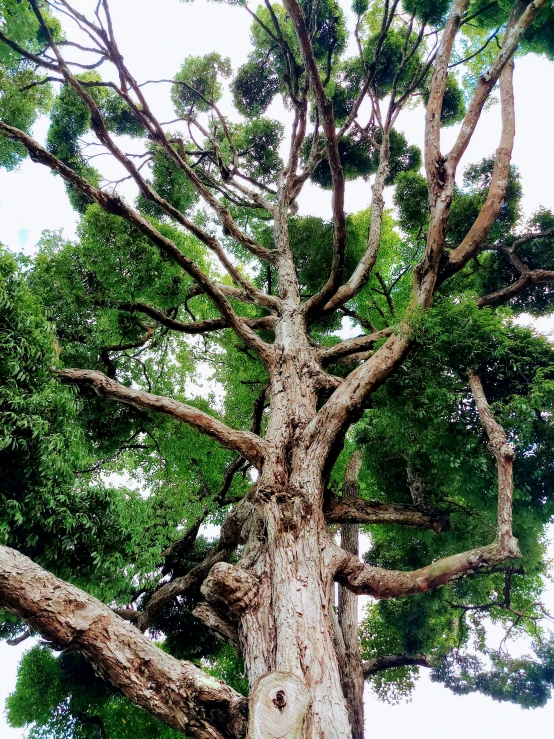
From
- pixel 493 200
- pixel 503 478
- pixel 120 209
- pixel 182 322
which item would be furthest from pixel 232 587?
pixel 493 200

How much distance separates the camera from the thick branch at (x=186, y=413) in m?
4.89

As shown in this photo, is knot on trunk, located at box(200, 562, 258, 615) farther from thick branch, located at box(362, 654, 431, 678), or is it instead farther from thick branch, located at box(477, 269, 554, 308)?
thick branch, located at box(477, 269, 554, 308)

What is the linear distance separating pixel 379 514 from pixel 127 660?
366cm

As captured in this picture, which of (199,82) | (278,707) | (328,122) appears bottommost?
(278,707)

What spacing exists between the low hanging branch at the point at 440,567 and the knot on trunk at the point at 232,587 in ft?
3.07

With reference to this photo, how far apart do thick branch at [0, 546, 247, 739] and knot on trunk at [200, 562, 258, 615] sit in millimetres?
781

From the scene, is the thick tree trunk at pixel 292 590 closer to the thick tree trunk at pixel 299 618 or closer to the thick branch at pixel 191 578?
the thick tree trunk at pixel 299 618

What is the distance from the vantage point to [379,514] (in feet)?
18.2

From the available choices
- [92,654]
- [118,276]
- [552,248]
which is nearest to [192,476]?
[118,276]

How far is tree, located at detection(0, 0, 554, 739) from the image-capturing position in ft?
11.8

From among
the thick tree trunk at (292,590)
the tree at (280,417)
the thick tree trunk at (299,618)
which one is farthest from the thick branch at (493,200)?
the thick tree trunk at (299,618)

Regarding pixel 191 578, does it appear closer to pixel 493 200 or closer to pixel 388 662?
pixel 388 662

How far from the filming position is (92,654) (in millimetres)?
2713

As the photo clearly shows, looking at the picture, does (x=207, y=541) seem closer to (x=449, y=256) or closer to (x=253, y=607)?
(x=253, y=607)
